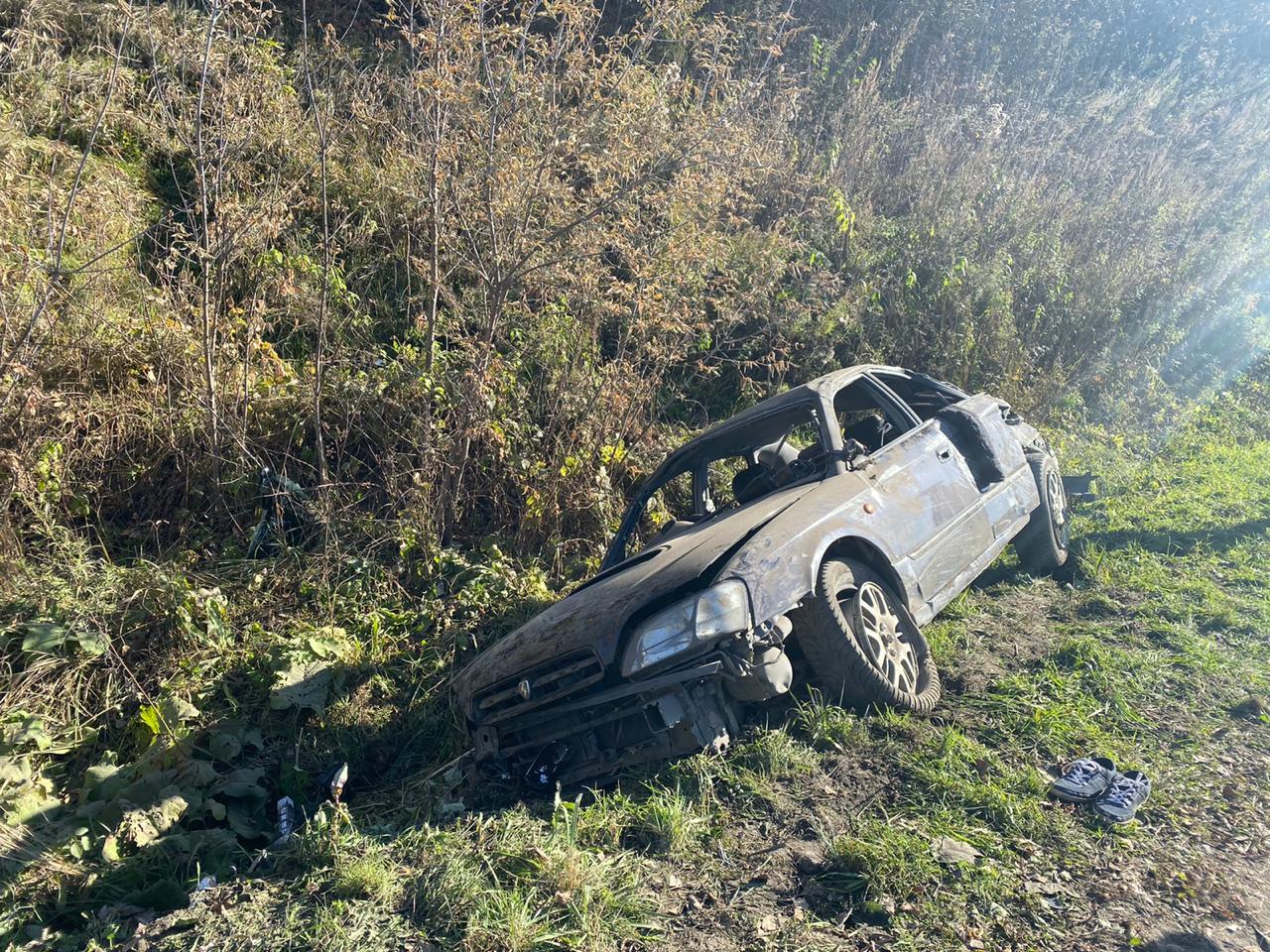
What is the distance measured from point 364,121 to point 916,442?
5.53 m

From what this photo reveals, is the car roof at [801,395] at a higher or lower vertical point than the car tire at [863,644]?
higher

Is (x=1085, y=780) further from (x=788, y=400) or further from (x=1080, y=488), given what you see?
(x=1080, y=488)

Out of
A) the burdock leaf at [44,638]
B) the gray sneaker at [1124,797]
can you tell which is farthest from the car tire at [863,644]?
the burdock leaf at [44,638]

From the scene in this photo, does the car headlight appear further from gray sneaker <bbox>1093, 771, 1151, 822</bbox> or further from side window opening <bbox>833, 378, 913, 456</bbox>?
side window opening <bbox>833, 378, 913, 456</bbox>

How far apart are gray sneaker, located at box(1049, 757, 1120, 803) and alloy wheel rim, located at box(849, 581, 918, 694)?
31.0 inches

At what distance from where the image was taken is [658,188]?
23.4 ft

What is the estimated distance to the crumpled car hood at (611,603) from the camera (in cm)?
405

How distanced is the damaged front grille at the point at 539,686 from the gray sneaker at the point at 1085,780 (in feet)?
6.56

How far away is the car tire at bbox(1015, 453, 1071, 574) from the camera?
664 cm

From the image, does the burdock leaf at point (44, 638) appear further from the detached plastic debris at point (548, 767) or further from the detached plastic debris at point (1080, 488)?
the detached plastic debris at point (1080, 488)

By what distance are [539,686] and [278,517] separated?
2.68 metres

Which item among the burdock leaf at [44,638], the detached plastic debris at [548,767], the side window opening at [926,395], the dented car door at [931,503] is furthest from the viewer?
the side window opening at [926,395]

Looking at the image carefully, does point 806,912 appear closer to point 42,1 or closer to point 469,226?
point 469,226

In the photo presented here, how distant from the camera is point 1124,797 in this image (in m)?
3.80
